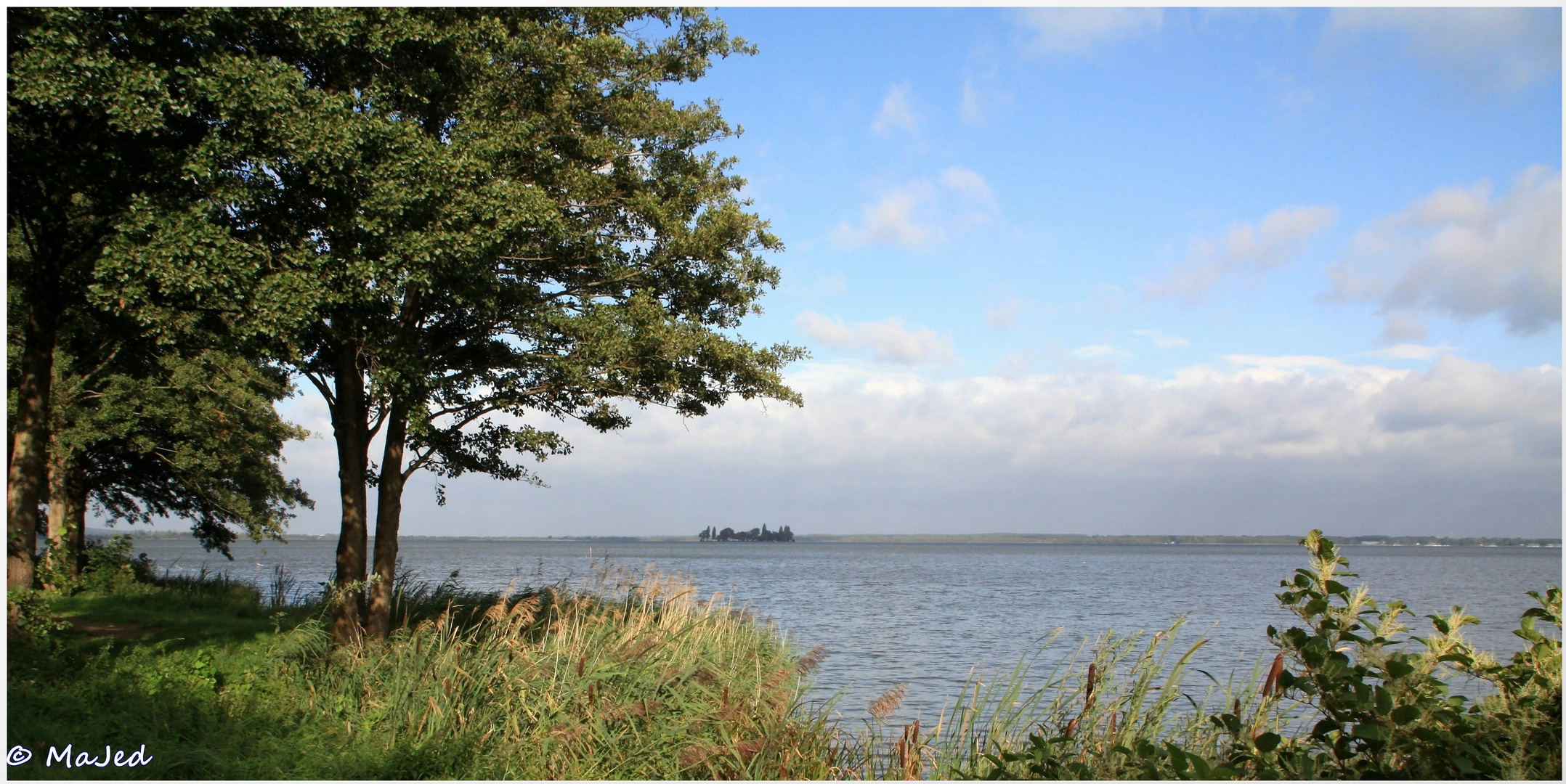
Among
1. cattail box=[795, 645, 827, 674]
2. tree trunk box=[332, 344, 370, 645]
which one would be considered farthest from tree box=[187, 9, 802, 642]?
cattail box=[795, 645, 827, 674]

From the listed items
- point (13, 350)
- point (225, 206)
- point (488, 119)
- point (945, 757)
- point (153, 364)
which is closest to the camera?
point (945, 757)

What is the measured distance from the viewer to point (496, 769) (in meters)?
8.25

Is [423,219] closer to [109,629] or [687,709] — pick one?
[687,709]

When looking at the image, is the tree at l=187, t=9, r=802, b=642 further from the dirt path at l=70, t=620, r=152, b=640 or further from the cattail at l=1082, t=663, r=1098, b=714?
the cattail at l=1082, t=663, r=1098, b=714

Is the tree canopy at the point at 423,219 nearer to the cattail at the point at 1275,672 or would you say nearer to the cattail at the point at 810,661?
the cattail at the point at 810,661

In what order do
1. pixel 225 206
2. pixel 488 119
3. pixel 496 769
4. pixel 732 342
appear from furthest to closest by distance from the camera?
pixel 732 342, pixel 488 119, pixel 225 206, pixel 496 769

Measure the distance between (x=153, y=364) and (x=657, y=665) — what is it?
16.2 metres

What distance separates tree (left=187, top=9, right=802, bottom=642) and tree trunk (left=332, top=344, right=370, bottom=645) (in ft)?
0.10

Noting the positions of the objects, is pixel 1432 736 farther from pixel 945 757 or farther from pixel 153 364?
pixel 153 364

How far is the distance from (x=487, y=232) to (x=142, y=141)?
299 centimetres

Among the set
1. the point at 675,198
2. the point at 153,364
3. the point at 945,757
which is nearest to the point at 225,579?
the point at 153,364

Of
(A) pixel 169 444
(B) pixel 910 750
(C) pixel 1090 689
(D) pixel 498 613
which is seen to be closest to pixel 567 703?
(D) pixel 498 613

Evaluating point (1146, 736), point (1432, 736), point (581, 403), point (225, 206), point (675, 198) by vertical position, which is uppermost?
point (675, 198)

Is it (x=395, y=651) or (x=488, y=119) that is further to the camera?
(x=488, y=119)
